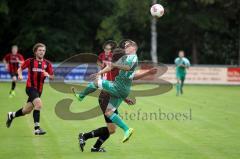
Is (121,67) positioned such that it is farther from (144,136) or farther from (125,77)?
(144,136)

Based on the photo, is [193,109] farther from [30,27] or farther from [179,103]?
[30,27]

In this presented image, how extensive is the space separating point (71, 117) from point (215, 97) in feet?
35.8

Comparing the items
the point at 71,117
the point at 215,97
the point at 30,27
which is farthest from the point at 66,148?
the point at 30,27

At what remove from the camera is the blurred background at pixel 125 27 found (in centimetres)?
4862

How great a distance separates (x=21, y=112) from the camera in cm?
1491

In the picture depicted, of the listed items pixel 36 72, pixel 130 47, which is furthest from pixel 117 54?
pixel 36 72

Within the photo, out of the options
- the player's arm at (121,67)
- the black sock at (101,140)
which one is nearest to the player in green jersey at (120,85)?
the player's arm at (121,67)

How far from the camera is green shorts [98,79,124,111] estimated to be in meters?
12.0

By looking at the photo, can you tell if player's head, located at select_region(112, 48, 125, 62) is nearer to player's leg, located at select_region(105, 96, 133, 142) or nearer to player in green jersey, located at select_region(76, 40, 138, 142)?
player in green jersey, located at select_region(76, 40, 138, 142)

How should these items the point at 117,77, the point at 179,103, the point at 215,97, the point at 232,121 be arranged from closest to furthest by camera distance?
the point at 117,77
the point at 232,121
the point at 179,103
the point at 215,97

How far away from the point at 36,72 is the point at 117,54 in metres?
2.96

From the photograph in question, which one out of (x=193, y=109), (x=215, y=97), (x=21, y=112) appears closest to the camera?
(x=21, y=112)

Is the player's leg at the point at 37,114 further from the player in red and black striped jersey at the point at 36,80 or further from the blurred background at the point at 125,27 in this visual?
the blurred background at the point at 125,27

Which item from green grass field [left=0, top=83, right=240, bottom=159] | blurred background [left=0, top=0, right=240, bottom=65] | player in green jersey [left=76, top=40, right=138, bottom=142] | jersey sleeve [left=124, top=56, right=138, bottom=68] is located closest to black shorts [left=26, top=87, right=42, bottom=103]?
green grass field [left=0, top=83, right=240, bottom=159]
